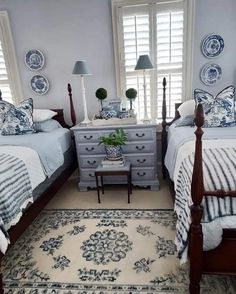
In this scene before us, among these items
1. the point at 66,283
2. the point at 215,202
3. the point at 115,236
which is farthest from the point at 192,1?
the point at 66,283

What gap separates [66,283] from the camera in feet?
5.28

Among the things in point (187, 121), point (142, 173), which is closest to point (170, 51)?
point (187, 121)

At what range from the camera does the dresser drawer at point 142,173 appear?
9.31ft

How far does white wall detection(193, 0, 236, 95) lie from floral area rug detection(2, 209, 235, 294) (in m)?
1.86

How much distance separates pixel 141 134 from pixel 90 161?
70cm

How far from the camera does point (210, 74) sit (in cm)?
300

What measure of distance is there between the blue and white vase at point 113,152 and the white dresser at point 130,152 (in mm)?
156

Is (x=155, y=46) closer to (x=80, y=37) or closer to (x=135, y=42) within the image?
(x=135, y=42)

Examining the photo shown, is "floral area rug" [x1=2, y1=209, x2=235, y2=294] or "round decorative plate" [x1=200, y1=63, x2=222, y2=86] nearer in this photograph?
"floral area rug" [x1=2, y1=209, x2=235, y2=294]

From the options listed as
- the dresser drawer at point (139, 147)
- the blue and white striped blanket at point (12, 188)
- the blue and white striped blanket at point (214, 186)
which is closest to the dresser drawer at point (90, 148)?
the dresser drawer at point (139, 147)

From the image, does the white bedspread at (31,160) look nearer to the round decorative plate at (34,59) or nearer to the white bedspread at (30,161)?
the white bedspread at (30,161)

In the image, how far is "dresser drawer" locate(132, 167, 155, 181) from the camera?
2.84 m

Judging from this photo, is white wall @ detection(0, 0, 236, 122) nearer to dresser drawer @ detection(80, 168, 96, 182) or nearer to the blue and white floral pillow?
the blue and white floral pillow

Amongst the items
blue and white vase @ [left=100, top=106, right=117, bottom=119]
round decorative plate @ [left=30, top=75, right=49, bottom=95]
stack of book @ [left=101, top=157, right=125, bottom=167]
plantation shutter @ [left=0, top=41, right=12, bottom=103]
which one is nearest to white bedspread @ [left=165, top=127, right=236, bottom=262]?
stack of book @ [left=101, top=157, right=125, bottom=167]
